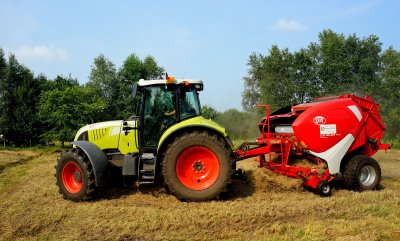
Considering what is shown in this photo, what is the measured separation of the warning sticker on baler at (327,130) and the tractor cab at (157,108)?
2709 mm

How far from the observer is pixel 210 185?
268 inches

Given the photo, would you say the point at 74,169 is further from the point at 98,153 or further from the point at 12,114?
the point at 12,114

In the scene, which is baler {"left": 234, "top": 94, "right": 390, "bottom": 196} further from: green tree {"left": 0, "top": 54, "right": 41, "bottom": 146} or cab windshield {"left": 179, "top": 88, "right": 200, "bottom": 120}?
green tree {"left": 0, "top": 54, "right": 41, "bottom": 146}

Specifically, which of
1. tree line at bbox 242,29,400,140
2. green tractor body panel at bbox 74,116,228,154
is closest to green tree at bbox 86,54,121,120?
tree line at bbox 242,29,400,140

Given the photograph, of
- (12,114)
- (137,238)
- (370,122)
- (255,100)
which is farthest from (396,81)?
(137,238)

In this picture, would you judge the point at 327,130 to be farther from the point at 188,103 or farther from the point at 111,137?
the point at 111,137

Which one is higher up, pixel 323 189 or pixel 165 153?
pixel 165 153

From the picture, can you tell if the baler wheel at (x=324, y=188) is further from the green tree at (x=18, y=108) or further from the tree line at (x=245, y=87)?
the green tree at (x=18, y=108)

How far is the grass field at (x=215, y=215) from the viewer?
505 cm

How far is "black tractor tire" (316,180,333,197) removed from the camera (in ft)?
23.8

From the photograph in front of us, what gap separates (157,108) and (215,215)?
2536 millimetres

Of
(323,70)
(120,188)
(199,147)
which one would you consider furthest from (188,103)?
(323,70)

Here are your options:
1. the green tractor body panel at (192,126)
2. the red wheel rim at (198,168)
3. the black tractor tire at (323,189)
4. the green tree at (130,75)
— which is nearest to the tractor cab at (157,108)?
the green tractor body panel at (192,126)

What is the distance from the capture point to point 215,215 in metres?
5.84
